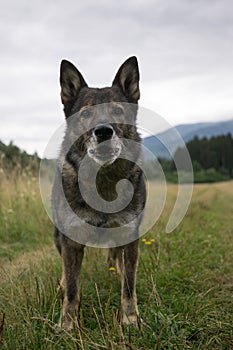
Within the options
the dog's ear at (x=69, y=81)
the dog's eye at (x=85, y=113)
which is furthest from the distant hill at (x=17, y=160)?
the dog's eye at (x=85, y=113)

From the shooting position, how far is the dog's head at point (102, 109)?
10.6 ft

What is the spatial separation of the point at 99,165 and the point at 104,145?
0.37 meters

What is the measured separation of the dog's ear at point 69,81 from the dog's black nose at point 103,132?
82 centimetres

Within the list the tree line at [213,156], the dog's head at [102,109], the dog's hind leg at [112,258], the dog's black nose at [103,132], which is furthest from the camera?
the tree line at [213,156]

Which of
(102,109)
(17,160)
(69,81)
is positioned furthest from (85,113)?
(17,160)

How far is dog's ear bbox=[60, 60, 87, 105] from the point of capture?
369cm

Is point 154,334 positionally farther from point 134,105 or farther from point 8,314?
point 134,105

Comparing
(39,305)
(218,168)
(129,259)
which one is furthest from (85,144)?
(218,168)

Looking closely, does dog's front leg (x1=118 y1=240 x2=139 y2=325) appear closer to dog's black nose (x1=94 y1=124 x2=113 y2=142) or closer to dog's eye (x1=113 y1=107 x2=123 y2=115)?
dog's black nose (x1=94 y1=124 x2=113 y2=142)

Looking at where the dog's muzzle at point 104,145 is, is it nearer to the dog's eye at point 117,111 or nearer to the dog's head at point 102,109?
the dog's head at point 102,109

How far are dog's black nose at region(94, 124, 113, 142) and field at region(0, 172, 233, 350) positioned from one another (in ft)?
3.25

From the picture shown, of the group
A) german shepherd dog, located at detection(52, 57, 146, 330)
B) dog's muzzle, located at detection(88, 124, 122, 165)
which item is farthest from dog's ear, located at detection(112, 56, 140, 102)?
dog's muzzle, located at detection(88, 124, 122, 165)

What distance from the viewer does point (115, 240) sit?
356cm

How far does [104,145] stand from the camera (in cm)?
320
